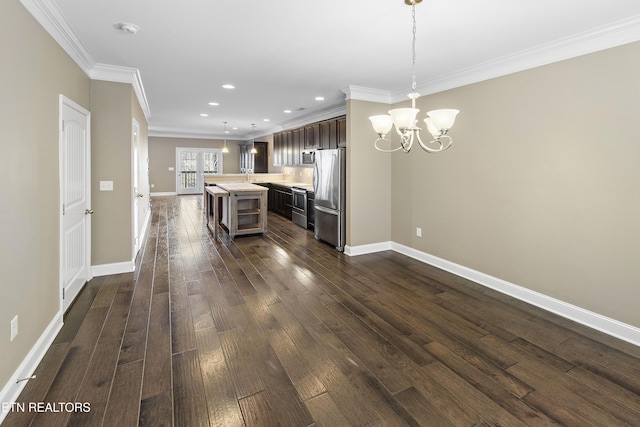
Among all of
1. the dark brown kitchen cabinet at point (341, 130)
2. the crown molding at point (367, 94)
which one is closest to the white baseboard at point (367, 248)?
the dark brown kitchen cabinet at point (341, 130)

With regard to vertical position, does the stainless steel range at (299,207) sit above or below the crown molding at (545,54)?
below

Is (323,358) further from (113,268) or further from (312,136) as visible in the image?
(312,136)

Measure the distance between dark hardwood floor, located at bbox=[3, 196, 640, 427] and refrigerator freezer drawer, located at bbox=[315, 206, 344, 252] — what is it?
4.33 ft

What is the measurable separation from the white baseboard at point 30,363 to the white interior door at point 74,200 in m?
0.27

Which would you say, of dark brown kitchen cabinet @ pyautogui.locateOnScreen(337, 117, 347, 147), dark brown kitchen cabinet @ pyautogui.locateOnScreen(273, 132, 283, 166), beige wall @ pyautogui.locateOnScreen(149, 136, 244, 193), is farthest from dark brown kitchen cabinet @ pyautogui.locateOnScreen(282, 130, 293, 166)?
beige wall @ pyautogui.locateOnScreen(149, 136, 244, 193)

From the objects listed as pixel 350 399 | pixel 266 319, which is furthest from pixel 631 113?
pixel 266 319

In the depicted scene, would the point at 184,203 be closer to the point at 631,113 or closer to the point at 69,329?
the point at 69,329

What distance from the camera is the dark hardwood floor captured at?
1.80 m

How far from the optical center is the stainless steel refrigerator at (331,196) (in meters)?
5.04

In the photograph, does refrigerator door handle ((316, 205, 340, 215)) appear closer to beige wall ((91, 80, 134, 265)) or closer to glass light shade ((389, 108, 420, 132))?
beige wall ((91, 80, 134, 265))

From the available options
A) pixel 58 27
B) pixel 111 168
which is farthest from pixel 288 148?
pixel 58 27

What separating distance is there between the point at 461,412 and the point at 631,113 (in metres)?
2.69

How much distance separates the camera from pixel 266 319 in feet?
9.50

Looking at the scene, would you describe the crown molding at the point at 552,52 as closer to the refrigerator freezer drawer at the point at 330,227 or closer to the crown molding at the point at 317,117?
the crown molding at the point at 317,117
